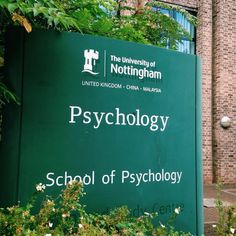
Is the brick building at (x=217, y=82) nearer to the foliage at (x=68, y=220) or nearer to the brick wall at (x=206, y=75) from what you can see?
the brick wall at (x=206, y=75)

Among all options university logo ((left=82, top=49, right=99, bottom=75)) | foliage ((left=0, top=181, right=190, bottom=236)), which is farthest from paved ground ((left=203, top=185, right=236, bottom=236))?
university logo ((left=82, top=49, right=99, bottom=75))

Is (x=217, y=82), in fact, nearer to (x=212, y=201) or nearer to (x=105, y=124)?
(x=212, y=201)

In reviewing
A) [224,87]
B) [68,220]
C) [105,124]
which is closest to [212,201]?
[224,87]

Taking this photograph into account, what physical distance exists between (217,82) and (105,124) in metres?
9.10

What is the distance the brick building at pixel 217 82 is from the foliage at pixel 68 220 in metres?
8.65

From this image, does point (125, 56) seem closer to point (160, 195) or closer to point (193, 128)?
point (193, 128)

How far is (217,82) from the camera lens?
1084 cm

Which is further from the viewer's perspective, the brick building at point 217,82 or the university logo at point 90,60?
the brick building at point 217,82

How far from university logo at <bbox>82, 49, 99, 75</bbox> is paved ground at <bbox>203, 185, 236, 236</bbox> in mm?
3107

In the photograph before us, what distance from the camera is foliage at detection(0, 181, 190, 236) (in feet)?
6.09

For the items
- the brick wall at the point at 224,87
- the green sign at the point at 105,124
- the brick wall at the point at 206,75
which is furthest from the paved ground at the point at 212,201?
the green sign at the point at 105,124

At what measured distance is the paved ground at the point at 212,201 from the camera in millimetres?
5094

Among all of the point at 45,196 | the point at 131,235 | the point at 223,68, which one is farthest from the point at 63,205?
the point at 223,68

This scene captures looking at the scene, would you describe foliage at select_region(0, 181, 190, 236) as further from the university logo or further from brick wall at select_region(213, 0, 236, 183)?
brick wall at select_region(213, 0, 236, 183)
